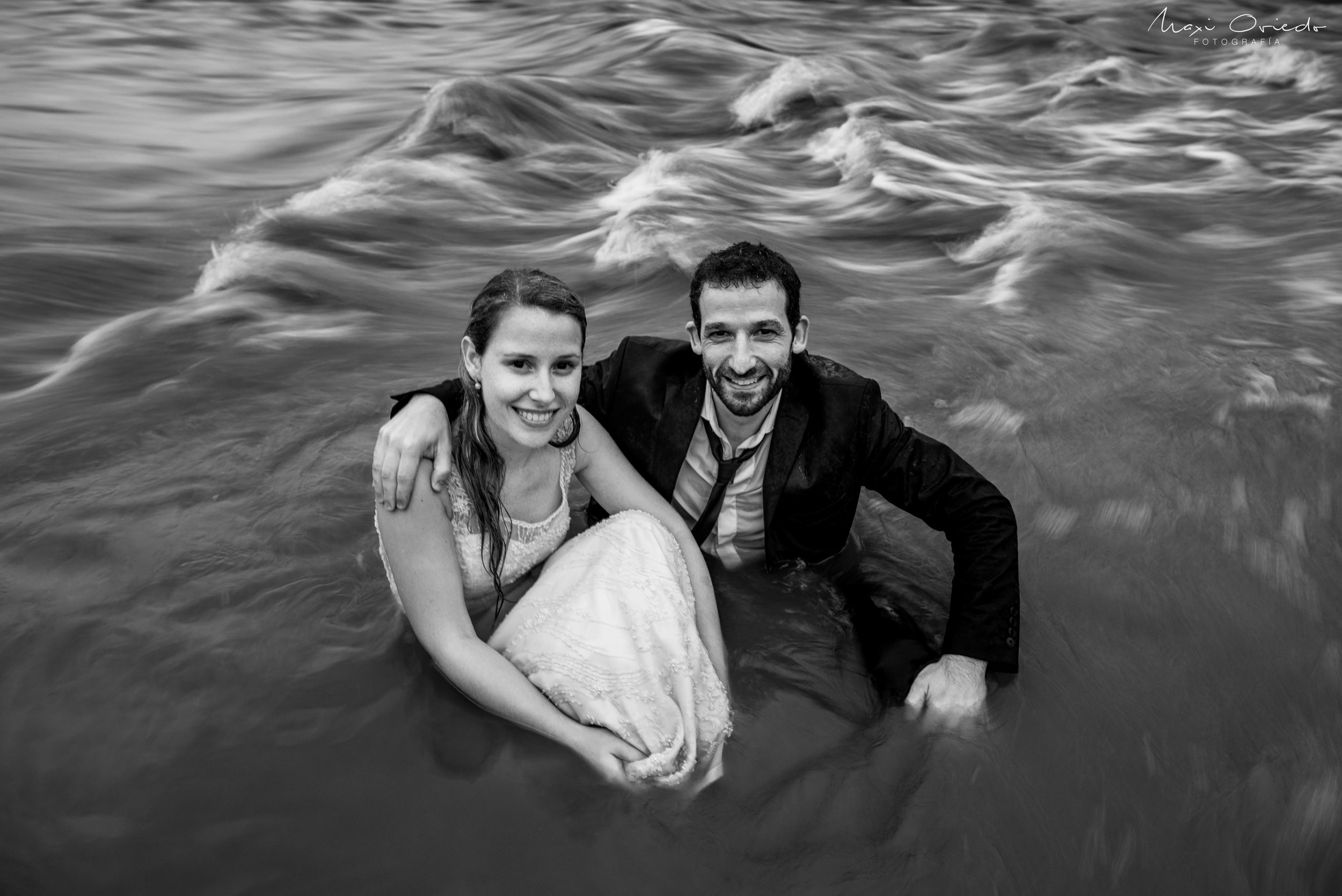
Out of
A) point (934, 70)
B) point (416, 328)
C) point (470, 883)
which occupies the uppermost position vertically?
point (934, 70)

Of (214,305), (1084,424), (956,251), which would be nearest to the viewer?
(1084,424)

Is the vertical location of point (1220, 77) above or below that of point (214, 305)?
above

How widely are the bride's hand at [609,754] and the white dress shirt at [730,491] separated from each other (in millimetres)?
1098

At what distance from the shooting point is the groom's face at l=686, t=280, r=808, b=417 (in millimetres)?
3332

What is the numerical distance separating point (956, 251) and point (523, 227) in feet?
9.93

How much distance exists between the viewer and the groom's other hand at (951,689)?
10.4 ft

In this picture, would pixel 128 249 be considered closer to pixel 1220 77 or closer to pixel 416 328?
pixel 416 328

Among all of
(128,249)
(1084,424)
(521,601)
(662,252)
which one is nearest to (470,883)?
(521,601)

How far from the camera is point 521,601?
3.09m

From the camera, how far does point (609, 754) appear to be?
278cm

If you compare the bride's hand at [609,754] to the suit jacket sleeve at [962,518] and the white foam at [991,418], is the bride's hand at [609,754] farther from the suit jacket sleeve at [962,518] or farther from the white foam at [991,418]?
the white foam at [991,418]

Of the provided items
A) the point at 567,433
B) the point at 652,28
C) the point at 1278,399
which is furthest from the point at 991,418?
the point at 652,28

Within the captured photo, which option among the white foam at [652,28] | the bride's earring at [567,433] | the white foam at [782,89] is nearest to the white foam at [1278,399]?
the bride's earring at [567,433]

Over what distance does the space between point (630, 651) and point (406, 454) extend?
82 centimetres
